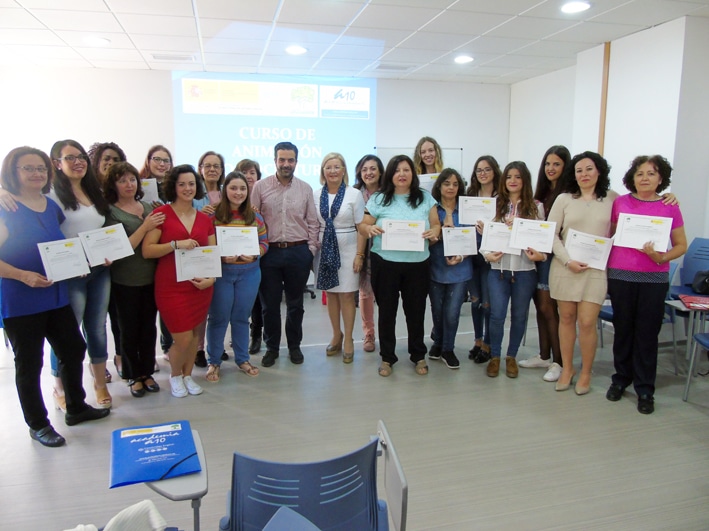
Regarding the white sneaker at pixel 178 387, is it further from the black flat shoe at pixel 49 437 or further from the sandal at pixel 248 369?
the black flat shoe at pixel 49 437

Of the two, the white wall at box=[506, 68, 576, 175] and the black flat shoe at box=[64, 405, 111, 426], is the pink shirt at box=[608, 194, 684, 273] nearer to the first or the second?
the black flat shoe at box=[64, 405, 111, 426]

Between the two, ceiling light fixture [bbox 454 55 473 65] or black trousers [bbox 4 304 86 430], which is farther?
ceiling light fixture [bbox 454 55 473 65]

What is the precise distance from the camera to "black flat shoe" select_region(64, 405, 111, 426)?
3021 mm

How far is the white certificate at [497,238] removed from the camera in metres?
3.56

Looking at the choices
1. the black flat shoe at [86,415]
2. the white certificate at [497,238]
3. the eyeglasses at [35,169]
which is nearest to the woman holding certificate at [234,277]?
the black flat shoe at [86,415]

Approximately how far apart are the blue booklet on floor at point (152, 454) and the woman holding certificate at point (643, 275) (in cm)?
286

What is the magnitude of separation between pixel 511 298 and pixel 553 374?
2.11ft

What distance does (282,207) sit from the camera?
374 centimetres

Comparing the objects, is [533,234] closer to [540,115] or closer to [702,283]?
[702,283]

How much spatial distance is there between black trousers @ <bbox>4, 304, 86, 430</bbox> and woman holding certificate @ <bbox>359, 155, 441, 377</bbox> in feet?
6.60

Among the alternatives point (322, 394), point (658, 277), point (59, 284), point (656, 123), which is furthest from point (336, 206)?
point (656, 123)

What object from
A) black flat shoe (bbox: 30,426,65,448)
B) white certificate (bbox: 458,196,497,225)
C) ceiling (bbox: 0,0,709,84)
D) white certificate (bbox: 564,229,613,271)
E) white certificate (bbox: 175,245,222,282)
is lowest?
black flat shoe (bbox: 30,426,65,448)

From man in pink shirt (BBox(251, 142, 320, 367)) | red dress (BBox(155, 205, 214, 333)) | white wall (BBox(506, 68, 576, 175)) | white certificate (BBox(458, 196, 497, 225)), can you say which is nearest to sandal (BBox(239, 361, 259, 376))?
man in pink shirt (BBox(251, 142, 320, 367))

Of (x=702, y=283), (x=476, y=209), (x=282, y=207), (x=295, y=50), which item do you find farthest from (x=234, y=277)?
(x=702, y=283)
